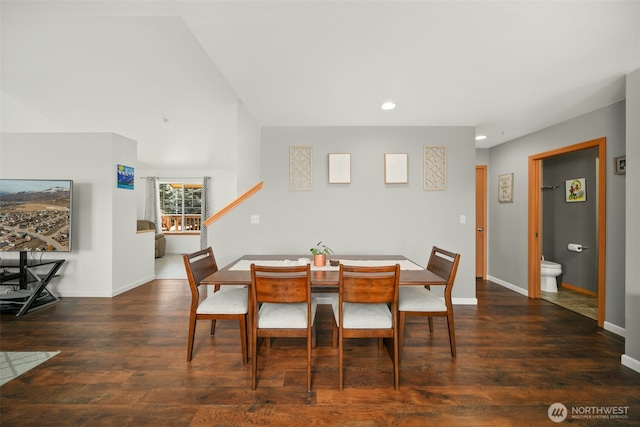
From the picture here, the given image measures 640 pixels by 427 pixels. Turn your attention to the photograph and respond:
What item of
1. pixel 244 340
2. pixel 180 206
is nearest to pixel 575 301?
pixel 244 340

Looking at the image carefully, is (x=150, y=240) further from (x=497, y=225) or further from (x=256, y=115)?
(x=497, y=225)

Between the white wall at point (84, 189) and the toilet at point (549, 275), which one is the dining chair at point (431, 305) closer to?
the toilet at point (549, 275)

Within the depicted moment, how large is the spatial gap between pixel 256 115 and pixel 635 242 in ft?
12.0

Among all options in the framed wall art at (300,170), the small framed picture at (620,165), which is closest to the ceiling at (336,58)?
the framed wall art at (300,170)

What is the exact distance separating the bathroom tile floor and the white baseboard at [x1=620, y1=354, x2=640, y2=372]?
44.5 inches

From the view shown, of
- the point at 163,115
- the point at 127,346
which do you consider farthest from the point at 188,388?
the point at 163,115

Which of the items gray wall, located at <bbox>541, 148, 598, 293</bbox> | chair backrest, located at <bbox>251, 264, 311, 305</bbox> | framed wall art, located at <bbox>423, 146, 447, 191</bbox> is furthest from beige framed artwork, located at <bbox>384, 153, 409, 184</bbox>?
gray wall, located at <bbox>541, 148, 598, 293</bbox>

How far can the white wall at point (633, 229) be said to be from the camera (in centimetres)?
199

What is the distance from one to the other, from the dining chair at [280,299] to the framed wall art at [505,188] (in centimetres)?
388

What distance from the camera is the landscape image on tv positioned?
3.33m

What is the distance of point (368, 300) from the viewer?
180 centimetres

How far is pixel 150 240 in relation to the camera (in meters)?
4.45

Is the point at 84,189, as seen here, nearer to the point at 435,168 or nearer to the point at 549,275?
the point at 435,168

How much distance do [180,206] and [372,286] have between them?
759 cm
